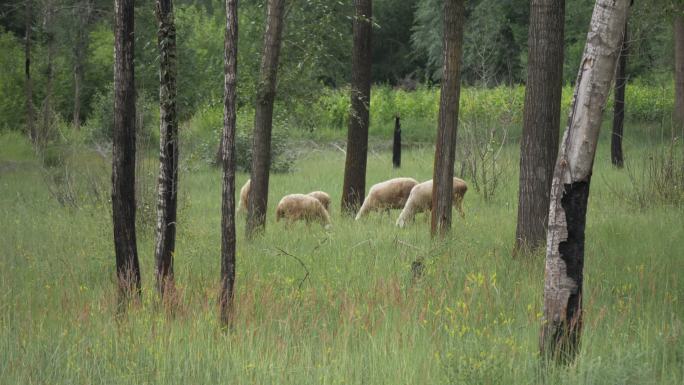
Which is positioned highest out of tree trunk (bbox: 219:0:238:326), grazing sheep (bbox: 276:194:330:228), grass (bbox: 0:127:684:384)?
tree trunk (bbox: 219:0:238:326)

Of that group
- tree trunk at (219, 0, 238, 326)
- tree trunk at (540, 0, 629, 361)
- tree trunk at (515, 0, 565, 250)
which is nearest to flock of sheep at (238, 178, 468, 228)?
tree trunk at (515, 0, 565, 250)

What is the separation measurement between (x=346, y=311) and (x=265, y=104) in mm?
6477

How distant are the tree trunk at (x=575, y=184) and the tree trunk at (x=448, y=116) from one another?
608cm

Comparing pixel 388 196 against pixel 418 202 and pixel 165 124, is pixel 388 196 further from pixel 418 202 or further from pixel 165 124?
pixel 165 124

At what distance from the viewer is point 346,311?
7629mm

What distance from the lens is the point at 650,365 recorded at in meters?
6.21

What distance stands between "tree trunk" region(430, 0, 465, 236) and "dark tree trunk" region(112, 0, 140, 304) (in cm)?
514

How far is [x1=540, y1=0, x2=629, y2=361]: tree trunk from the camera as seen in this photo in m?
6.25

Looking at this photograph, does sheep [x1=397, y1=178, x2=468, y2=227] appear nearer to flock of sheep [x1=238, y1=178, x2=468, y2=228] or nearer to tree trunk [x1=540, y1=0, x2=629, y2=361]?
flock of sheep [x1=238, y1=178, x2=468, y2=228]

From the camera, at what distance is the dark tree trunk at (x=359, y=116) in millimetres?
16844

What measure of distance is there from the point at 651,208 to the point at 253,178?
6.58 metres

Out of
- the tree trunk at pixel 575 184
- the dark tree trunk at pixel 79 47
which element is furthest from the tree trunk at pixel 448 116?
the dark tree trunk at pixel 79 47

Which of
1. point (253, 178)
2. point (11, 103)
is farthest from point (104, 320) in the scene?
point (11, 103)

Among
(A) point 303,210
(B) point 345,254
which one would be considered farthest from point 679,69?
(B) point 345,254
